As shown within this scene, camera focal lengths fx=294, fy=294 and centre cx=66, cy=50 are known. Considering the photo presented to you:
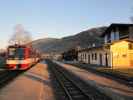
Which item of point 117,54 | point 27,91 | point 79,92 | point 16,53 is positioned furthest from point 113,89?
point 117,54

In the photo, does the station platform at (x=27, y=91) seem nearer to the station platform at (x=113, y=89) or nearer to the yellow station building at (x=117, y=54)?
the station platform at (x=113, y=89)

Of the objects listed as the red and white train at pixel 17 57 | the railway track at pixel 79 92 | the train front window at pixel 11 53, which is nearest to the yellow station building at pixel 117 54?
the red and white train at pixel 17 57

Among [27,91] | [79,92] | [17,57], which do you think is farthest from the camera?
[17,57]

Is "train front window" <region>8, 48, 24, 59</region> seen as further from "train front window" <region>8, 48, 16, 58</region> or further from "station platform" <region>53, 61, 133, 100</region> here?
"station platform" <region>53, 61, 133, 100</region>

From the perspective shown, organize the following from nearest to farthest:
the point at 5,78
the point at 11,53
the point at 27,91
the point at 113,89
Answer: the point at 27,91 < the point at 113,89 < the point at 5,78 < the point at 11,53

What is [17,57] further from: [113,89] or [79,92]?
[79,92]

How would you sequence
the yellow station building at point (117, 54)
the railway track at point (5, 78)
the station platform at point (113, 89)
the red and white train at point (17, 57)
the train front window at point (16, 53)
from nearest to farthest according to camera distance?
the station platform at point (113, 89) < the railway track at point (5, 78) < the red and white train at point (17, 57) < the train front window at point (16, 53) < the yellow station building at point (117, 54)

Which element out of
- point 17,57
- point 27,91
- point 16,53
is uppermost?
point 16,53

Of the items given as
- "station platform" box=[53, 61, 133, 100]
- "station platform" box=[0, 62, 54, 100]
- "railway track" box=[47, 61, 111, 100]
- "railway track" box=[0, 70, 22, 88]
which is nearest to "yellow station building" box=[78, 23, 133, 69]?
"railway track" box=[0, 70, 22, 88]

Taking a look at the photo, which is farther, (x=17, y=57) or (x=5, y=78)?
(x=17, y=57)

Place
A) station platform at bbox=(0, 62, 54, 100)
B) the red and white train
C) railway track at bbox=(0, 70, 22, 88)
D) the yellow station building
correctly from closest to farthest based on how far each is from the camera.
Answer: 1. station platform at bbox=(0, 62, 54, 100)
2. railway track at bbox=(0, 70, 22, 88)
3. the red and white train
4. the yellow station building

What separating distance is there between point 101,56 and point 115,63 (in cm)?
725

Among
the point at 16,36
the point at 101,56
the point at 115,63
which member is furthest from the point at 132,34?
the point at 16,36

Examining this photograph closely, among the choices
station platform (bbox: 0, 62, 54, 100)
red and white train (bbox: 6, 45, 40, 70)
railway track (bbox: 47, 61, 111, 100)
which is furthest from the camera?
red and white train (bbox: 6, 45, 40, 70)
